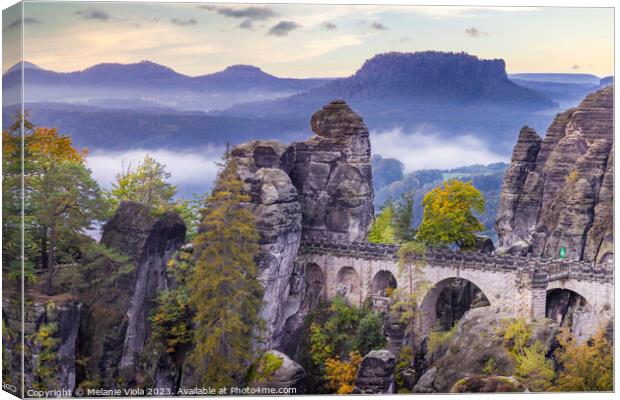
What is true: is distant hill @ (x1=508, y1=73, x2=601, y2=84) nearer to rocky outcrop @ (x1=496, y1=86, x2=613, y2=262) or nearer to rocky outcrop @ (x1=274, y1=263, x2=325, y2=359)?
rocky outcrop @ (x1=496, y1=86, x2=613, y2=262)

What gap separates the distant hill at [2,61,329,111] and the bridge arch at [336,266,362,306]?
15.2 ft

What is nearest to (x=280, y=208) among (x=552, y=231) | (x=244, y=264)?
(x=244, y=264)

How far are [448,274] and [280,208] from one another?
4360 mm

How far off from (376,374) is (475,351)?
2.26 m

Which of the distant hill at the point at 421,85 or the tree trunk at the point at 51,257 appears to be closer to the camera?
the tree trunk at the point at 51,257

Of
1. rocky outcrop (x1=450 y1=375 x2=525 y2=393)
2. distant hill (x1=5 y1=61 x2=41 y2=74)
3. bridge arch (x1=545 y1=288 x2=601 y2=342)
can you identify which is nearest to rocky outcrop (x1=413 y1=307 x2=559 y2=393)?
rocky outcrop (x1=450 y1=375 x2=525 y2=393)

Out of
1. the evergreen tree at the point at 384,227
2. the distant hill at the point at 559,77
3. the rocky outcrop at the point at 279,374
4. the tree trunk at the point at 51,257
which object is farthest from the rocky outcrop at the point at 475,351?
the tree trunk at the point at 51,257

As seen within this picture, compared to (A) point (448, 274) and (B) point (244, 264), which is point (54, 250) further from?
(A) point (448, 274)

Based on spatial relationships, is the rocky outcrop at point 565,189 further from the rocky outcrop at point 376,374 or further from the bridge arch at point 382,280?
the rocky outcrop at point 376,374

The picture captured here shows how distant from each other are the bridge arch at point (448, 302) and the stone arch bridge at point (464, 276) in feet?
0.11

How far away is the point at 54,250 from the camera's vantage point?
34.9m

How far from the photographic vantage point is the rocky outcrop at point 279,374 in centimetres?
3600

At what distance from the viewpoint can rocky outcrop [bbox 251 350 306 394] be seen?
118 feet

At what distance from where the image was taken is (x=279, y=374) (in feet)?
119
